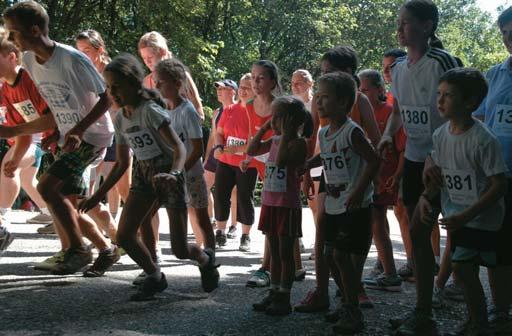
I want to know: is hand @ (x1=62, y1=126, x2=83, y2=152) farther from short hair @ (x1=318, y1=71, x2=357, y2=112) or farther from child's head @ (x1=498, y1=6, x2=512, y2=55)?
child's head @ (x1=498, y1=6, x2=512, y2=55)

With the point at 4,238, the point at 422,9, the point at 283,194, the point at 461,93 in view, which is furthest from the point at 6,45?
the point at 461,93

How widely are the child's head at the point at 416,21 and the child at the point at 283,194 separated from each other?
80 centimetres

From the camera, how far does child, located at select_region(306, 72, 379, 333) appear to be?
167 inches

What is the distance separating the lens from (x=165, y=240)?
888cm

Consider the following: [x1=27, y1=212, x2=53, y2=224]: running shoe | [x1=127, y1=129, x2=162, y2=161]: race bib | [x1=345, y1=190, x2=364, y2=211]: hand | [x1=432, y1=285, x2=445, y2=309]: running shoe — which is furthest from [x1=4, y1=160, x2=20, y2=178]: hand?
[x1=27, y1=212, x2=53, y2=224]: running shoe

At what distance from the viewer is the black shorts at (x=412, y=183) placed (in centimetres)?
464

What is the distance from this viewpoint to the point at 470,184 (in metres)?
3.97

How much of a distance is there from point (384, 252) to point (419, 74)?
1.59m

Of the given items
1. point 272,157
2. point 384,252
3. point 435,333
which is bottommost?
point 435,333

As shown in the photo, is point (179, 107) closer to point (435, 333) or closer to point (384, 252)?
point (384, 252)

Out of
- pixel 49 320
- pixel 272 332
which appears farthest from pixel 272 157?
pixel 49 320

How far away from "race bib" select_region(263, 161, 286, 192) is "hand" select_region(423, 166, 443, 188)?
104 cm

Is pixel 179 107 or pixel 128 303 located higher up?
pixel 179 107

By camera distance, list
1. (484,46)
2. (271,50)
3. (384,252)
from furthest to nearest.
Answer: (484,46)
(271,50)
(384,252)
